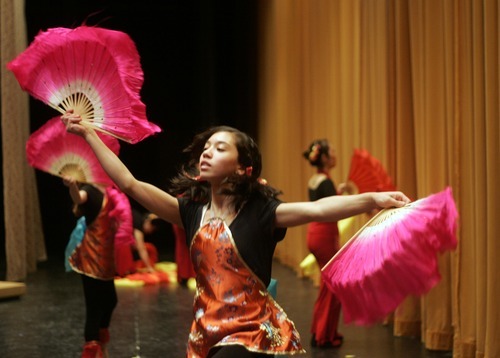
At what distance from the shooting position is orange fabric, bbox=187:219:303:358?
2.21m

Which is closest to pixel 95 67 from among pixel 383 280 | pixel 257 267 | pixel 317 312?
pixel 257 267

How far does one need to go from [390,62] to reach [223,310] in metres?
3.69

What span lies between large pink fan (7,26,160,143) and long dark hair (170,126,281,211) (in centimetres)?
19

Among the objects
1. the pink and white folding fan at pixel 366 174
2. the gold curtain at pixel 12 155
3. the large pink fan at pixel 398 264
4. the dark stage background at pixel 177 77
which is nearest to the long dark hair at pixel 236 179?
the large pink fan at pixel 398 264

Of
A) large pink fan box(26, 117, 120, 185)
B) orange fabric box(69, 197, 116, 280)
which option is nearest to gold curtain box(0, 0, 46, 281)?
orange fabric box(69, 197, 116, 280)

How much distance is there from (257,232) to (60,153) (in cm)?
203

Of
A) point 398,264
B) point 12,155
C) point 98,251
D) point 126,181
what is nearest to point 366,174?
point 98,251

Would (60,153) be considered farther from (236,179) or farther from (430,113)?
(430,113)

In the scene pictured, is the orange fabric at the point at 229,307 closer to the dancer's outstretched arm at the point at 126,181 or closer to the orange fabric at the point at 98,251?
the dancer's outstretched arm at the point at 126,181

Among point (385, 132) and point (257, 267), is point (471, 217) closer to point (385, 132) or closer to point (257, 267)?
point (385, 132)

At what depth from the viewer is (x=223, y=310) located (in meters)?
2.25

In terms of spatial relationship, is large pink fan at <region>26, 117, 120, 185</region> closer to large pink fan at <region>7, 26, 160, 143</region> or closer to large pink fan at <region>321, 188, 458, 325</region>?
large pink fan at <region>7, 26, 160, 143</region>

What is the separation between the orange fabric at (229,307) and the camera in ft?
7.26

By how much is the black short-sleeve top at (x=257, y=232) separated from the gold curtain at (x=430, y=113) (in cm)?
207
